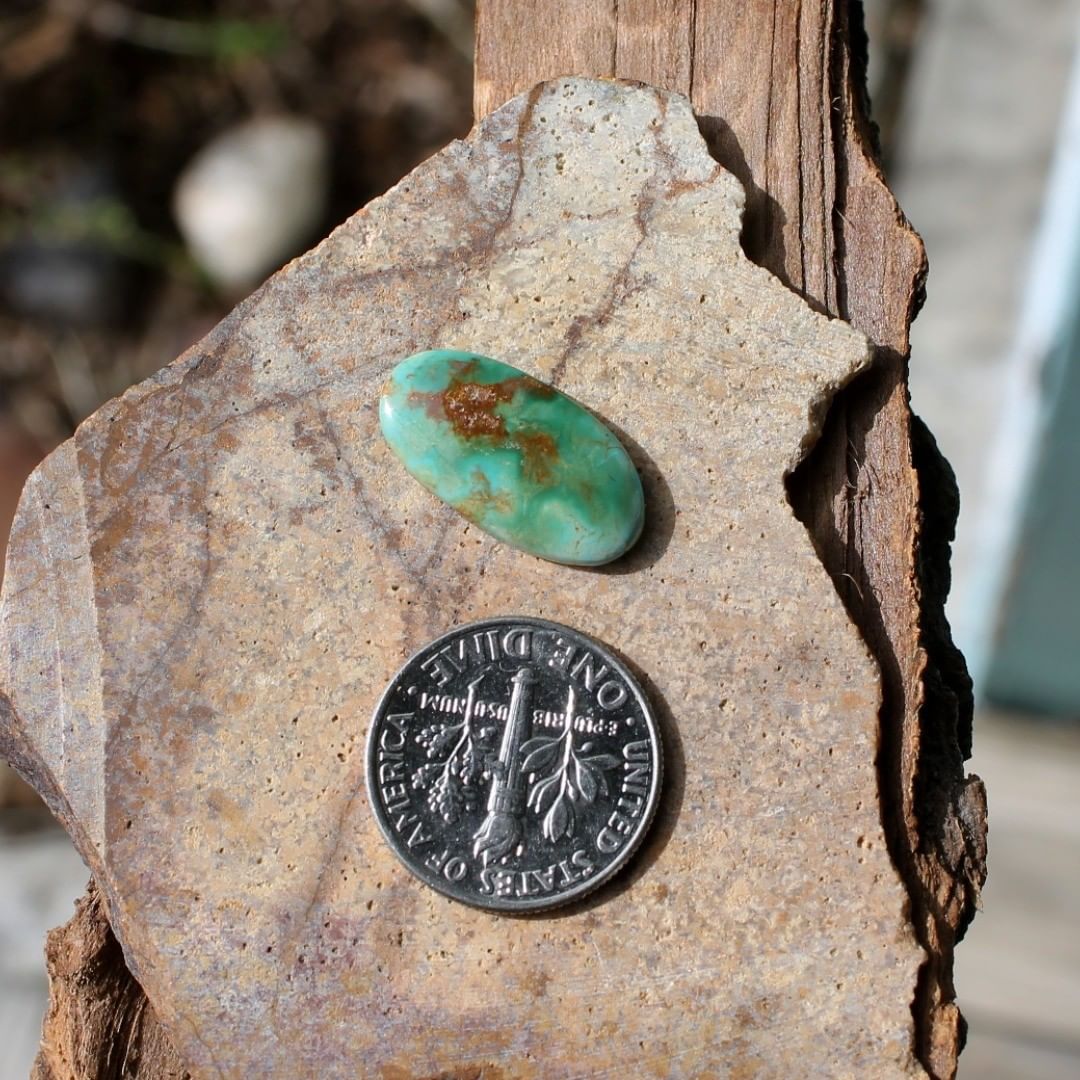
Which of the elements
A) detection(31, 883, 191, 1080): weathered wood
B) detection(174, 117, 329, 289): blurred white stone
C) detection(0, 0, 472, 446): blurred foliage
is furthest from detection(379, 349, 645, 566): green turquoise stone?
detection(0, 0, 472, 446): blurred foliage

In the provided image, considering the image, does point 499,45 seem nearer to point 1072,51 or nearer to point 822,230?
point 822,230

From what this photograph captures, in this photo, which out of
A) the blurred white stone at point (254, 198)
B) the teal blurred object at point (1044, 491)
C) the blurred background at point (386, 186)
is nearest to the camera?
the teal blurred object at point (1044, 491)

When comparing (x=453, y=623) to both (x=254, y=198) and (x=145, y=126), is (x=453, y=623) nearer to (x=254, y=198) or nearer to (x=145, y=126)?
(x=254, y=198)

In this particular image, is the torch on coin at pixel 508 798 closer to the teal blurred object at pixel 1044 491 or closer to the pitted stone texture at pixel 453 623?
the pitted stone texture at pixel 453 623

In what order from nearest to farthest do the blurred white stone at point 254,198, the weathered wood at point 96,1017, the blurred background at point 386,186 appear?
the weathered wood at point 96,1017, the blurred background at point 386,186, the blurred white stone at point 254,198

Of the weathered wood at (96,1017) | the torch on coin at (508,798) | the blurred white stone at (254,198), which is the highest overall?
the blurred white stone at (254,198)

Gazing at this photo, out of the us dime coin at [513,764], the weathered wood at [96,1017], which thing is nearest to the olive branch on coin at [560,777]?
the us dime coin at [513,764]

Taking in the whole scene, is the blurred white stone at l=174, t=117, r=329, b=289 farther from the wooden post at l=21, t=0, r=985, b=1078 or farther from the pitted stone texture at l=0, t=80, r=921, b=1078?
the pitted stone texture at l=0, t=80, r=921, b=1078
